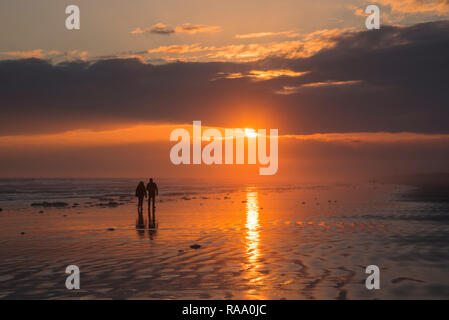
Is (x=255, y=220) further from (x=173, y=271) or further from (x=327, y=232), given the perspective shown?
(x=173, y=271)

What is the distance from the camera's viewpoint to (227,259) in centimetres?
1506

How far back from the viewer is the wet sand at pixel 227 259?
1098cm

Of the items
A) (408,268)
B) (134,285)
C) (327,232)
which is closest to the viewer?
(134,285)

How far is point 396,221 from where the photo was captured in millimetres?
26844

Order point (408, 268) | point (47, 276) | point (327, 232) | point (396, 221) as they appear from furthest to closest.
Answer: point (396, 221) → point (327, 232) → point (408, 268) → point (47, 276)

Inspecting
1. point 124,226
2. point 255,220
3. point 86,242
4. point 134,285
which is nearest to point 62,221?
point 124,226

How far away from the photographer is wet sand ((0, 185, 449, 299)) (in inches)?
432

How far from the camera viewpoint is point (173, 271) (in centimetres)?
1319

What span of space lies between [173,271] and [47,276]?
11.9 feet

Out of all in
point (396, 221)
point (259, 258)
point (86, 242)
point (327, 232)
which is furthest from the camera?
point (396, 221)
